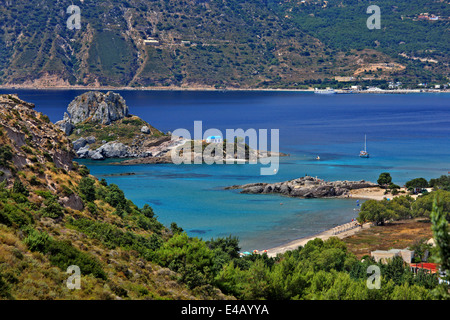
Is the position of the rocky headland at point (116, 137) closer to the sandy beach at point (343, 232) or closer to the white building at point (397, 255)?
the sandy beach at point (343, 232)

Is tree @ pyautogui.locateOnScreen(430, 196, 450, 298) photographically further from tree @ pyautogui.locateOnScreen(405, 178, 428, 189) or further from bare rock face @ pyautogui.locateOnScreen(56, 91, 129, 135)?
bare rock face @ pyautogui.locateOnScreen(56, 91, 129, 135)

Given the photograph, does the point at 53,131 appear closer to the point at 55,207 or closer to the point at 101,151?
the point at 55,207

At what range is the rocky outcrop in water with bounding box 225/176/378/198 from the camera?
246ft

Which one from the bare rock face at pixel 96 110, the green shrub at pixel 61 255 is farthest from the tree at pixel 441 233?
the bare rock face at pixel 96 110

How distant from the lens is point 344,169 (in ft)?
300

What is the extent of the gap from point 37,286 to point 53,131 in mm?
28892

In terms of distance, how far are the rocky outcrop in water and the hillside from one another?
104ft

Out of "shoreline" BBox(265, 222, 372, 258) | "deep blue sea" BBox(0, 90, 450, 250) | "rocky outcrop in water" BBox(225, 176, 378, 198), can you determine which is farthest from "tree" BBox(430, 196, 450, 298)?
"rocky outcrop in water" BBox(225, 176, 378, 198)

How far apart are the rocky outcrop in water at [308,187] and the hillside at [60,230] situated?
1247 inches

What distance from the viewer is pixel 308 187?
75812 millimetres

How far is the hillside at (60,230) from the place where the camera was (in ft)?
62.0

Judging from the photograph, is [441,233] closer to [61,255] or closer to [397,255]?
[61,255]

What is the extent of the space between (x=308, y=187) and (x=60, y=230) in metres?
52.6

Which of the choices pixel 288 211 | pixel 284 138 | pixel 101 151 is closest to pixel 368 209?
pixel 288 211
